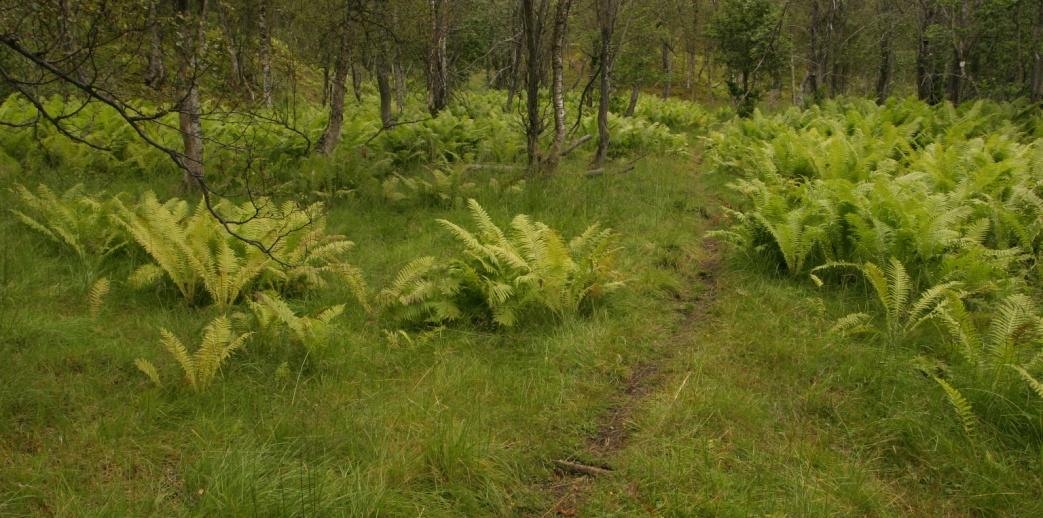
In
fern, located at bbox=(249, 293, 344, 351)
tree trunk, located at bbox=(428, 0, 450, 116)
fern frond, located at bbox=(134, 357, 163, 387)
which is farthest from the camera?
tree trunk, located at bbox=(428, 0, 450, 116)

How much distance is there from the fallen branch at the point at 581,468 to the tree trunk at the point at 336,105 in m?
6.55

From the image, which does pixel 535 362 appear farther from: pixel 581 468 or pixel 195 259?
pixel 195 259

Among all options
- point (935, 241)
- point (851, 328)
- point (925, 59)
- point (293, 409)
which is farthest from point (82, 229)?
point (925, 59)

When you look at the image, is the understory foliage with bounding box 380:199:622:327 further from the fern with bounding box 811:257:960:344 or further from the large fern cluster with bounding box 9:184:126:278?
the large fern cluster with bounding box 9:184:126:278

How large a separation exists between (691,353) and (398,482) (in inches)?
87.6

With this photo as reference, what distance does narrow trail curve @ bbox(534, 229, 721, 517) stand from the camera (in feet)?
10.2

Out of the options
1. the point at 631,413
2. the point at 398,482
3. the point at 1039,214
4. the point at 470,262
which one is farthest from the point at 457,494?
the point at 1039,214

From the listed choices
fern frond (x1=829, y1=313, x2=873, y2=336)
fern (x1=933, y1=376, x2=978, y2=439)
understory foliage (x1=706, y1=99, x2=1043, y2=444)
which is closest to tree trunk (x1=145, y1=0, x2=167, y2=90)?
understory foliage (x1=706, y1=99, x2=1043, y2=444)

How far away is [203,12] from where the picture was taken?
7195mm

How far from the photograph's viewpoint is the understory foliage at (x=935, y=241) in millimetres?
3652

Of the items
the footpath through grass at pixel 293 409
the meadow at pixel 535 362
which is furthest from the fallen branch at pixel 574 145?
the footpath through grass at pixel 293 409

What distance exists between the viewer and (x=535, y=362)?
4.20 meters

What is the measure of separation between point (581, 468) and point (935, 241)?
349cm

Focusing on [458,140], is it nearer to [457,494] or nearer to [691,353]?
[691,353]
